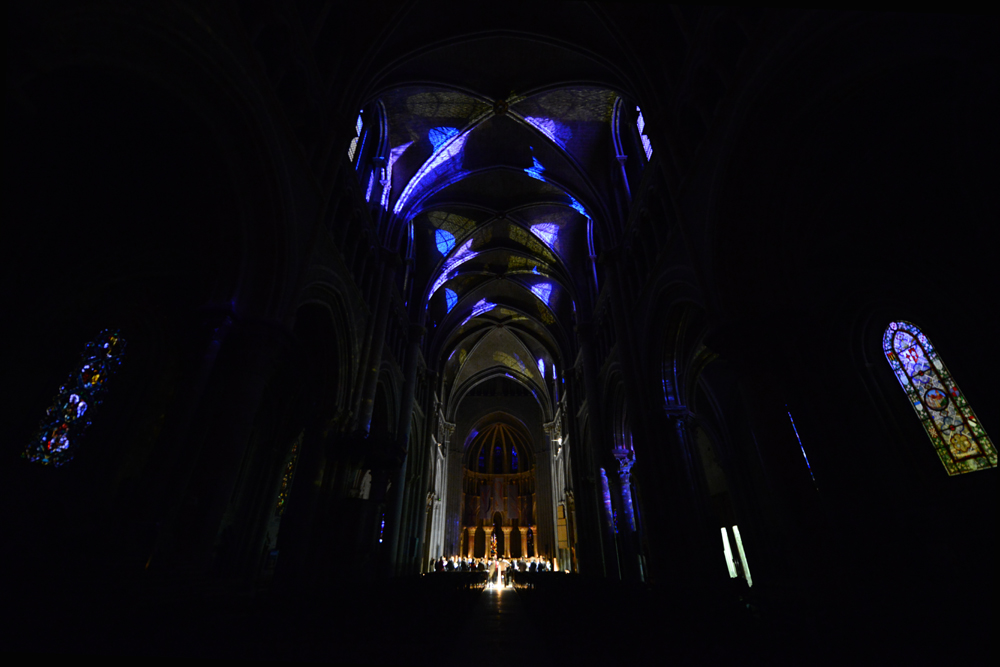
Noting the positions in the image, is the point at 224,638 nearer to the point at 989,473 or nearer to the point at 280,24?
the point at 280,24

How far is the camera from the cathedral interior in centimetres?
423

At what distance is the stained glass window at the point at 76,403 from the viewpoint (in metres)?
8.84

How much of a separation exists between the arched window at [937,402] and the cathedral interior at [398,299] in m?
0.07

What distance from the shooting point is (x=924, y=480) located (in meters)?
9.27

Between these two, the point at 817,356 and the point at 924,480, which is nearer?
the point at 817,356

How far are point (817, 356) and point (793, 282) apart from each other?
53.2 inches

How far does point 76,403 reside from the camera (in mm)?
9578

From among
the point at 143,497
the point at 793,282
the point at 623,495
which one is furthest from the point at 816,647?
the point at 623,495

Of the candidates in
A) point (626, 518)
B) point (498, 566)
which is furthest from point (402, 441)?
point (498, 566)

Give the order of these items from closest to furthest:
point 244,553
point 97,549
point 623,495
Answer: point 97,549 < point 244,553 < point 623,495

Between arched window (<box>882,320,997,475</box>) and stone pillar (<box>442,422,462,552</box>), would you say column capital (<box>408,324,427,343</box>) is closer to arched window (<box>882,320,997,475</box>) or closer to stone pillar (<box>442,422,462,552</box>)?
stone pillar (<box>442,422,462,552</box>)

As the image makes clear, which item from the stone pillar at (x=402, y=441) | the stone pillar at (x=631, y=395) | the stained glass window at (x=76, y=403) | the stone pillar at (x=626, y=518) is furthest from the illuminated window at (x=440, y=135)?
the stone pillar at (x=626, y=518)

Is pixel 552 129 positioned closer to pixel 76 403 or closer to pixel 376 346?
pixel 376 346

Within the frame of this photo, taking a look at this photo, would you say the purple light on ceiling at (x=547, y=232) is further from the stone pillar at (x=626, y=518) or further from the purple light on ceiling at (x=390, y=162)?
the stone pillar at (x=626, y=518)
